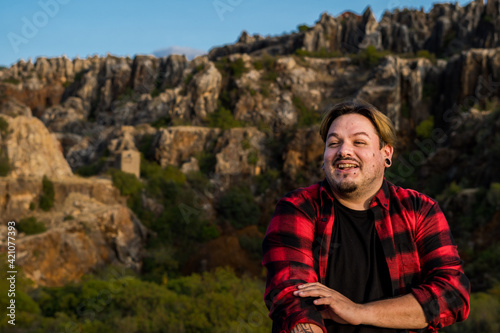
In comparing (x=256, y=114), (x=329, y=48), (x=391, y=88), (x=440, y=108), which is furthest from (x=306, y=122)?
(x=329, y=48)

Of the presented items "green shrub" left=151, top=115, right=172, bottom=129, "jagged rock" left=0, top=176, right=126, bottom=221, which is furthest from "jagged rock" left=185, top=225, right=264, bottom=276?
"green shrub" left=151, top=115, right=172, bottom=129

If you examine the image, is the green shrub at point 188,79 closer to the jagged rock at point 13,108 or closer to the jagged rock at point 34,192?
the jagged rock at point 13,108

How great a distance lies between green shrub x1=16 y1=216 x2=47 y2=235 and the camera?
73.9 feet

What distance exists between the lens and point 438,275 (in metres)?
2.02

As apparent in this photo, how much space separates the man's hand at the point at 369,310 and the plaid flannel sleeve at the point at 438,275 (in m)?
0.05

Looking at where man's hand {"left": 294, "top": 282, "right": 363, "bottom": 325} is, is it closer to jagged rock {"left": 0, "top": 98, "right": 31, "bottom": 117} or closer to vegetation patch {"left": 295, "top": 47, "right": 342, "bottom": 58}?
jagged rock {"left": 0, "top": 98, "right": 31, "bottom": 117}

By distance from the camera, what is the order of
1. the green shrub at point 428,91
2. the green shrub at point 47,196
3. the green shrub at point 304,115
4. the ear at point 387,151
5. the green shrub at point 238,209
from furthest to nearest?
the green shrub at point 304,115, the green shrub at point 428,91, the green shrub at point 238,209, the green shrub at point 47,196, the ear at point 387,151

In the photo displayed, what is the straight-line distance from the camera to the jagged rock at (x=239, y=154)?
3589 centimetres

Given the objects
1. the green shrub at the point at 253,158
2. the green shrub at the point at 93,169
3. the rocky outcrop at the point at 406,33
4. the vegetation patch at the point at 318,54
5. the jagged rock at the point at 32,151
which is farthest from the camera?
the rocky outcrop at the point at 406,33

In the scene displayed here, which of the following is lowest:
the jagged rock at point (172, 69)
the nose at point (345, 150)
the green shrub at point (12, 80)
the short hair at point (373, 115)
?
the nose at point (345, 150)

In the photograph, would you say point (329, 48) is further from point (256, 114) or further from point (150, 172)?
point (150, 172)

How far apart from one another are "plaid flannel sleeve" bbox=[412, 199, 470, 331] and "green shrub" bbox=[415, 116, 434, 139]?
36.0 m

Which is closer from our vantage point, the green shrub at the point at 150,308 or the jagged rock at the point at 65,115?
the green shrub at the point at 150,308

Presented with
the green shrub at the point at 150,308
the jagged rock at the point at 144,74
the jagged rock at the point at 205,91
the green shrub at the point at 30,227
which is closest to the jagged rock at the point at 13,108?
the jagged rock at the point at 144,74
